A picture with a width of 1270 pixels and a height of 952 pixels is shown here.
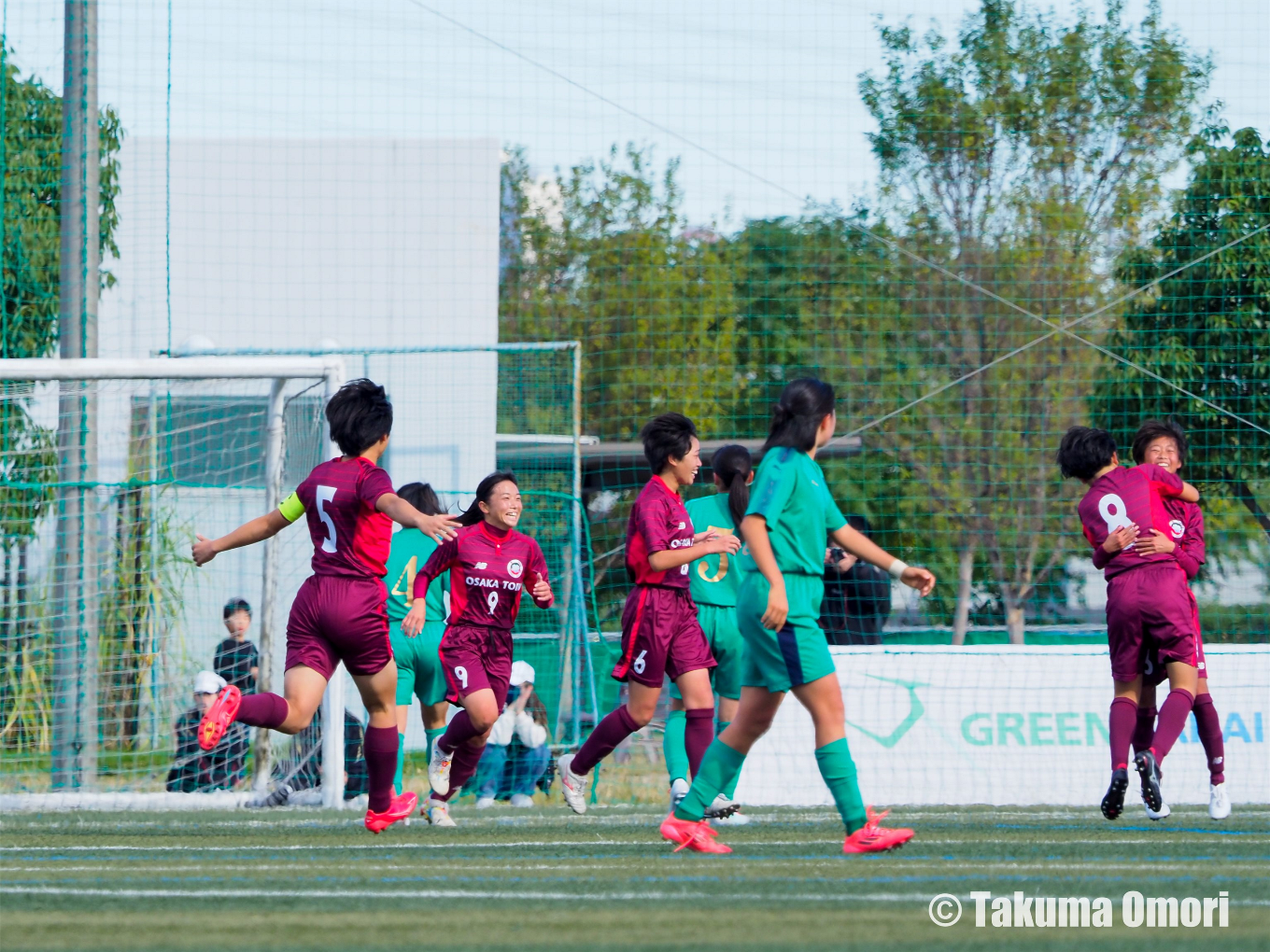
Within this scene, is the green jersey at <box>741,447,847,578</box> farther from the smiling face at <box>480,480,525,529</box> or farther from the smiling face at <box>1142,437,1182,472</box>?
the smiling face at <box>1142,437,1182,472</box>

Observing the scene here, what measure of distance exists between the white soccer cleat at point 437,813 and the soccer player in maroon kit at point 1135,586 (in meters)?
3.08

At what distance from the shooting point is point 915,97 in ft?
60.5

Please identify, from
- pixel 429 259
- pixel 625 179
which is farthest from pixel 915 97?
pixel 625 179

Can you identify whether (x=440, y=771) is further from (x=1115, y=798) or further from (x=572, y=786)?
(x=1115, y=798)

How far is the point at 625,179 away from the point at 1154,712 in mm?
20107

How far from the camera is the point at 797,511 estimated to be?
5.59 meters

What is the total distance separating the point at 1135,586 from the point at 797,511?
242cm

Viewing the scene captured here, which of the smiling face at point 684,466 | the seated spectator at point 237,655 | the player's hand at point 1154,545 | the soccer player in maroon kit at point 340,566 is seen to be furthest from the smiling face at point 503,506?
the seated spectator at point 237,655

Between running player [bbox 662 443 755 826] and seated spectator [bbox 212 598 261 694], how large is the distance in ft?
11.3

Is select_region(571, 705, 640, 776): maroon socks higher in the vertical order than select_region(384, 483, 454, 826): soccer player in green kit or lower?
lower

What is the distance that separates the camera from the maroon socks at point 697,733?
739 cm

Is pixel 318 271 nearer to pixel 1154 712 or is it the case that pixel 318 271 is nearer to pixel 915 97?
pixel 915 97

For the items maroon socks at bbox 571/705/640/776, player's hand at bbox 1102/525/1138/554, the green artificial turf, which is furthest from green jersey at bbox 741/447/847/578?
player's hand at bbox 1102/525/1138/554

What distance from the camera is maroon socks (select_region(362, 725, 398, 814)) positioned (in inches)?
264
